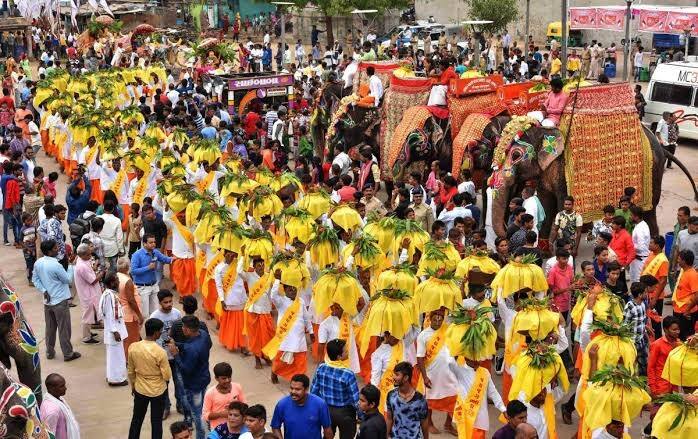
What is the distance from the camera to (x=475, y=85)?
15.8 metres

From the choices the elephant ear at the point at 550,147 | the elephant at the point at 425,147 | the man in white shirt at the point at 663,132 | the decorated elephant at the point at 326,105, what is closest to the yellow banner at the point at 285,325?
the elephant ear at the point at 550,147

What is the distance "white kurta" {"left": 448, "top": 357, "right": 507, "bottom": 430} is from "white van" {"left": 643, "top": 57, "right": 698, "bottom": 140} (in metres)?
13.9

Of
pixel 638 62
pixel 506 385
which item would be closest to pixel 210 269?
pixel 506 385

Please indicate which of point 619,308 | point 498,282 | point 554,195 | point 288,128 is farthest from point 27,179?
point 619,308

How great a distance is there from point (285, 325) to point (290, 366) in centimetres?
43

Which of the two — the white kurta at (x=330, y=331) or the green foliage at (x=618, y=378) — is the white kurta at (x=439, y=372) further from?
the green foliage at (x=618, y=378)

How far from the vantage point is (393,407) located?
26.1 feet

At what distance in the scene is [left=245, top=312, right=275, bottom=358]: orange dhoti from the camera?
10969 millimetres

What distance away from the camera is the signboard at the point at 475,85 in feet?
51.9

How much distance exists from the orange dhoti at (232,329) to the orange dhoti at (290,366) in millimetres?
957

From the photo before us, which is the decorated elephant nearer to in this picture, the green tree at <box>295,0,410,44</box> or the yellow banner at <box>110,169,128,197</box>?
the yellow banner at <box>110,169,128,197</box>

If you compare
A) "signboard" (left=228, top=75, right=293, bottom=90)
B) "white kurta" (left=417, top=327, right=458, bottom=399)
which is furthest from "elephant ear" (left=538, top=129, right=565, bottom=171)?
"signboard" (left=228, top=75, right=293, bottom=90)

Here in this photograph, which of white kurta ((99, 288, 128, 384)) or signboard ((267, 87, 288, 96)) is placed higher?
signboard ((267, 87, 288, 96))

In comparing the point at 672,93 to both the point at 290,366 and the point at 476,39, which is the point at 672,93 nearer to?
the point at 476,39
